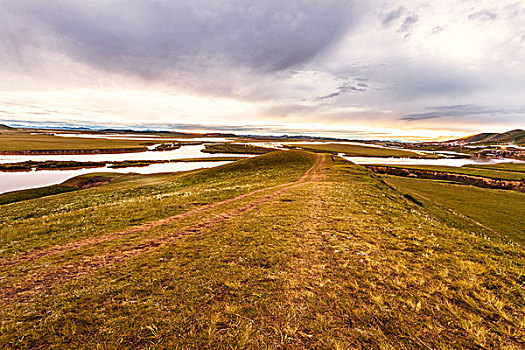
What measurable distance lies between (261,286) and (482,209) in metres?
41.2

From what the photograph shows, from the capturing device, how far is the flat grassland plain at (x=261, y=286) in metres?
4.84

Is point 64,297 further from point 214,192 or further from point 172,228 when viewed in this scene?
point 214,192

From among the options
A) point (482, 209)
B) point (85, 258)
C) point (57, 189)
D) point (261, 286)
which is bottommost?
point (57, 189)

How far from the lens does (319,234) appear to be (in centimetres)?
1092

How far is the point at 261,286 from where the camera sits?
6.68 metres

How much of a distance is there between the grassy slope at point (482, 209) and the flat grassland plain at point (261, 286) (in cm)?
1692

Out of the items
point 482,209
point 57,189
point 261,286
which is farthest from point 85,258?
point 57,189

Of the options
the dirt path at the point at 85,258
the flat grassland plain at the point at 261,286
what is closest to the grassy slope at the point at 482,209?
the flat grassland plain at the point at 261,286

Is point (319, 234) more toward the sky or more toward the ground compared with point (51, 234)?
more toward the sky

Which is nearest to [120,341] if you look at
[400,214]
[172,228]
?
[172,228]

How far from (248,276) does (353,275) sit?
3942 mm

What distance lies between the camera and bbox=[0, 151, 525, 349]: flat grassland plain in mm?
4836

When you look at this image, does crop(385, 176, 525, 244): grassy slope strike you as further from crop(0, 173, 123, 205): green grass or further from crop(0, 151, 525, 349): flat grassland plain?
crop(0, 173, 123, 205): green grass

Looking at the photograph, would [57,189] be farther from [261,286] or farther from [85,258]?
[261,286]
